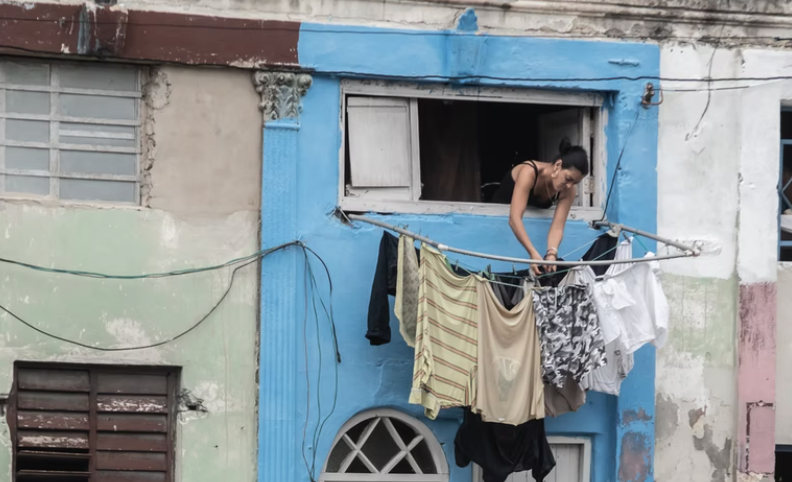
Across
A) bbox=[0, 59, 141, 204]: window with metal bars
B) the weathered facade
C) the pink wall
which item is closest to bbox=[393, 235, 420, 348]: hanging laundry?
the weathered facade

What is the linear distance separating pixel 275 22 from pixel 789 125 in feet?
14.2

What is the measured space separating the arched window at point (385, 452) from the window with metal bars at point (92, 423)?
4.11 feet

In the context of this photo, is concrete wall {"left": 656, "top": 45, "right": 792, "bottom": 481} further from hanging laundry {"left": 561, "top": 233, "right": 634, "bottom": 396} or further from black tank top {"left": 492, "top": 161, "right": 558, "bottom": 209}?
black tank top {"left": 492, "top": 161, "right": 558, "bottom": 209}

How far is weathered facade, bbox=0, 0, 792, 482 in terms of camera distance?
793 cm

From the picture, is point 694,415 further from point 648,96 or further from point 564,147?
point 648,96

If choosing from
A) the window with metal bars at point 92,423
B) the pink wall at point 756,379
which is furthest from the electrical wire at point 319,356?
the pink wall at point 756,379

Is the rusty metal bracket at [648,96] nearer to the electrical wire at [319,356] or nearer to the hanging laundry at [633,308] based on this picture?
the hanging laundry at [633,308]

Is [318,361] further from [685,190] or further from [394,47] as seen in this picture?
[685,190]

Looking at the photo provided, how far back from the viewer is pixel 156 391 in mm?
8008

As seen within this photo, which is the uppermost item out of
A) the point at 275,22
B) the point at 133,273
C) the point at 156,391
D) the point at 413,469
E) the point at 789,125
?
the point at 275,22

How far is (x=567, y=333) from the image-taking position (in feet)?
25.4

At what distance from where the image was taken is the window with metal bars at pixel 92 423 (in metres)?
7.83

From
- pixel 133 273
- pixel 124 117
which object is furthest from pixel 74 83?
pixel 133 273

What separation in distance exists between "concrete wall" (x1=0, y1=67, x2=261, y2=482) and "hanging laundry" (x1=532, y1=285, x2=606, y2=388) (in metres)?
2.07
